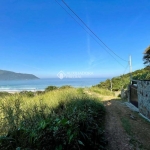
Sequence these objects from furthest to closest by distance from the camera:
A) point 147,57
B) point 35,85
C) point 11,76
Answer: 1. point 11,76
2. point 35,85
3. point 147,57

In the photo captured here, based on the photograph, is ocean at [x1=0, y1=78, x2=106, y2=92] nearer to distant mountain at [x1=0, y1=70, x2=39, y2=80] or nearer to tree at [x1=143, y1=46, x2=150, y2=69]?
tree at [x1=143, y1=46, x2=150, y2=69]

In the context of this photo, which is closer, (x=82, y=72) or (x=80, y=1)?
(x=80, y=1)

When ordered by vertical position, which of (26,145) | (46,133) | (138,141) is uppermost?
(46,133)

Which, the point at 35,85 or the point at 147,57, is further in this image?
the point at 35,85

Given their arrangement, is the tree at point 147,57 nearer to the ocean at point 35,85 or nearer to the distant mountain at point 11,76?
the ocean at point 35,85

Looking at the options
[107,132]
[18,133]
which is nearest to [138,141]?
[107,132]

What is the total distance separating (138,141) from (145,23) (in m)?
9.22

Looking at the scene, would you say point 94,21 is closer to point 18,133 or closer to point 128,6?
point 128,6

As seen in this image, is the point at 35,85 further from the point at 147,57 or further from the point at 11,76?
the point at 11,76

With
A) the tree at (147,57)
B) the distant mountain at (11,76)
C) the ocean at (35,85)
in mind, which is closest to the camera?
the tree at (147,57)

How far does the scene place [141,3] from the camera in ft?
25.4

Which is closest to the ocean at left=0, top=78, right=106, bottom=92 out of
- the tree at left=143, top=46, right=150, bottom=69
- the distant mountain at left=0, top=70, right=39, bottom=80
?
the tree at left=143, top=46, right=150, bottom=69

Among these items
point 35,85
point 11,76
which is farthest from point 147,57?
point 11,76

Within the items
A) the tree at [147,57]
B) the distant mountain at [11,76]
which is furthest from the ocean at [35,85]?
the distant mountain at [11,76]
